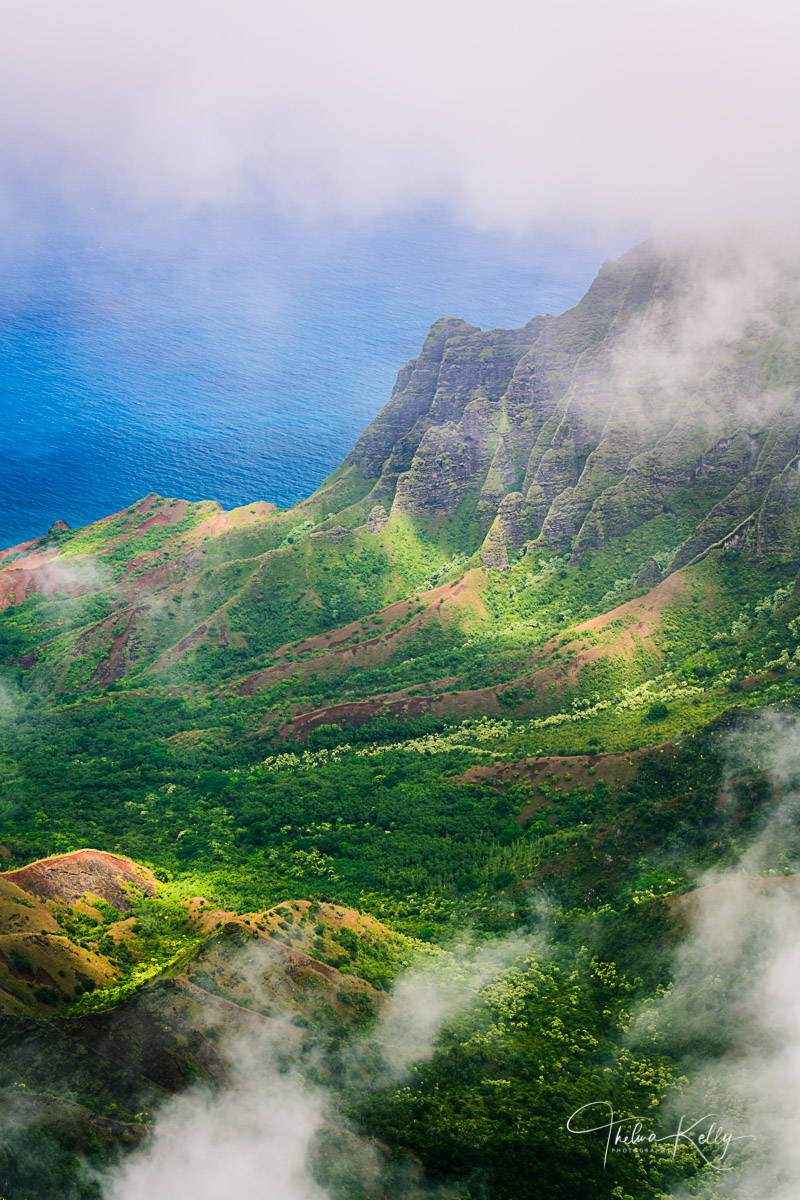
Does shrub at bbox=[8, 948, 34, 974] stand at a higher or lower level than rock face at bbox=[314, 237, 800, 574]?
lower

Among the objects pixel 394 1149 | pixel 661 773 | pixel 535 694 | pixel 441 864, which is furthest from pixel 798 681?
pixel 394 1149

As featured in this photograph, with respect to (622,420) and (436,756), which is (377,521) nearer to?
(622,420)

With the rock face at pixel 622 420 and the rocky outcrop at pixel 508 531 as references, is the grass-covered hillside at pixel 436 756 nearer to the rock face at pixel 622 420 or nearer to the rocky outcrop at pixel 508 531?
the rocky outcrop at pixel 508 531

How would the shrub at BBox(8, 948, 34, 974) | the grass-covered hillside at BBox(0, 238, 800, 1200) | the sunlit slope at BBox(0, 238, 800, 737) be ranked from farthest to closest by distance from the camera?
the sunlit slope at BBox(0, 238, 800, 737) → the shrub at BBox(8, 948, 34, 974) → the grass-covered hillside at BBox(0, 238, 800, 1200)

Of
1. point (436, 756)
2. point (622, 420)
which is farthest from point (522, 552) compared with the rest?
point (436, 756)

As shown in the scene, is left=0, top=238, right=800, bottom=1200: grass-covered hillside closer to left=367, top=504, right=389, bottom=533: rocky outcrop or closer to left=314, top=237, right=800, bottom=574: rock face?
left=314, top=237, right=800, bottom=574: rock face

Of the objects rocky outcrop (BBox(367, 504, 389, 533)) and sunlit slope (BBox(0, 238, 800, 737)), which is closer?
sunlit slope (BBox(0, 238, 800, 737))

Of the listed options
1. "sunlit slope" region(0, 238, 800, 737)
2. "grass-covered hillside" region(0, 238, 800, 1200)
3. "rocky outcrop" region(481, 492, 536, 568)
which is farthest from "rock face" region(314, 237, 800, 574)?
"grass-covered hillside" region(0, 238, 800, 1200)
